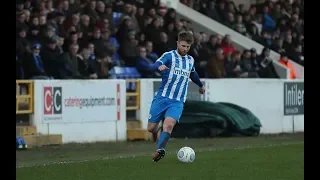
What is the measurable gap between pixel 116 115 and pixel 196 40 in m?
5.23

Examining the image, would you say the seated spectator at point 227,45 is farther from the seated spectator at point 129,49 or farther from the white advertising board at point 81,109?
the white advertising board at point 81,109

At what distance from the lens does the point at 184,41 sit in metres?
Answer: 13.8

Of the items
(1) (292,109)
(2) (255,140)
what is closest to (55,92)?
(2) (255,140)

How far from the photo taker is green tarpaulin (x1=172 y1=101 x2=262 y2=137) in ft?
69.3

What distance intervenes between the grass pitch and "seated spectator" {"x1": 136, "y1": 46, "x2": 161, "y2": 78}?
3438 mm

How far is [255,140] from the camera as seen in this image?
20703mm

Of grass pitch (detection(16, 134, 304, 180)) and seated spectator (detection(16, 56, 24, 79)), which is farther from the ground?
seated spectator (detection(16, 56, 24, 79))

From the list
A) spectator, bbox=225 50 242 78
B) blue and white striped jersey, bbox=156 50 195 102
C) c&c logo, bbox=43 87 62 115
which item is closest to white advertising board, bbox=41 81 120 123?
c&c logo, bbox=43 87 62 115

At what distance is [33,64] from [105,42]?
305cm

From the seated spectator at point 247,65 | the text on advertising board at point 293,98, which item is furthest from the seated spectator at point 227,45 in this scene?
the text on advertising board at point 293,98

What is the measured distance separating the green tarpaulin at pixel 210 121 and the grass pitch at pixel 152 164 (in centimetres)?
218

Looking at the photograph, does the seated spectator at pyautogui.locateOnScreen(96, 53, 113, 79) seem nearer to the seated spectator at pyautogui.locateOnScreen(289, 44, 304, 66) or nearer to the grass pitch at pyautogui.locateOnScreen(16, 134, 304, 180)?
the grass pitch at pyautogui.locateOnScreen(16, 134, 304, 180)

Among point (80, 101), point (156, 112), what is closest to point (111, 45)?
point (80, 101)

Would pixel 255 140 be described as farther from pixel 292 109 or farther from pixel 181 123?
pixel 292 109
